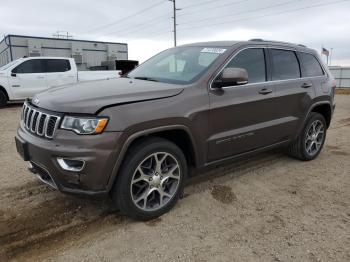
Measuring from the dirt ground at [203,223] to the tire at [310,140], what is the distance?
595mm

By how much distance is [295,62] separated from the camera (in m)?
4.93

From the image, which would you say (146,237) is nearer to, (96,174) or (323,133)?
(96,174)

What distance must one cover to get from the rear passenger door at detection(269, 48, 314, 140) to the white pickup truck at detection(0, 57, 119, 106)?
862cm

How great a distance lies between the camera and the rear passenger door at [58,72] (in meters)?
12.6

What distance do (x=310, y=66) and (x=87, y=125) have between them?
12.6ft

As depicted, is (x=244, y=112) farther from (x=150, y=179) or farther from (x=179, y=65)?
(x=150, y=179)

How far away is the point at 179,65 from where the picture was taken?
4.12 m

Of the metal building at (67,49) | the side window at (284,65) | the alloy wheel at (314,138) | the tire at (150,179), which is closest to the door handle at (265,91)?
the side window at (284,65)

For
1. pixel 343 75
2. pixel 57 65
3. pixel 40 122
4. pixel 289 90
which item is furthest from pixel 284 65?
pixel 343 75

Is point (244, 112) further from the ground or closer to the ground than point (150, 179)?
further from the ground

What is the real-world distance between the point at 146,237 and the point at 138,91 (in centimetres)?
138

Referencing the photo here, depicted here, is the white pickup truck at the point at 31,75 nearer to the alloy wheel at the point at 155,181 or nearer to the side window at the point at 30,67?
the side window at the point at 30,67

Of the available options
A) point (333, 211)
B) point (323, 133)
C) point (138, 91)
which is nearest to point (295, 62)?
point (323, 133)

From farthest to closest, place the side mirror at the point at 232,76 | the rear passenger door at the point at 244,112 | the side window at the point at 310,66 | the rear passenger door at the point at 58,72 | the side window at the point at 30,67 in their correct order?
the rear passenger door at the point at 58,72 → the side window at the point at 30,67 → the side window at the point at 310,66 → the rear passenger door at the point at 244,112 → the side mirror at the point at 232,76
